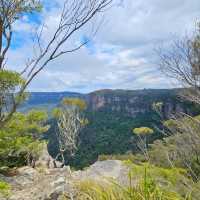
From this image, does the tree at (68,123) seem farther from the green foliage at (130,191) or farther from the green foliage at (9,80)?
the green foliage at (130,191)

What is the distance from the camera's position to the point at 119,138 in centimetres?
6562

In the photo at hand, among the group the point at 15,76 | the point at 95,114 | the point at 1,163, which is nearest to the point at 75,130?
the point at 1,163

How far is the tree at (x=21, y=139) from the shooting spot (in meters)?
13.5

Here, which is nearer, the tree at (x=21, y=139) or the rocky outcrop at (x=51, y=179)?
the rocky outcrop at (x=51, y=179)

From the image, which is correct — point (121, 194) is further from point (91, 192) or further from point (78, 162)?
point (78, 162)

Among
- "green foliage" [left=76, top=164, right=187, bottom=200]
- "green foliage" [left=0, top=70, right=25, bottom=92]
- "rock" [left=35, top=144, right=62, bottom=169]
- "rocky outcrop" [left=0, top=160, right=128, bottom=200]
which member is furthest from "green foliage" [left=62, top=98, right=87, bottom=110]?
"green foliage" [left=76, top=164, right=187, bottom=200]

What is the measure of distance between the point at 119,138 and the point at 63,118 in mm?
40417

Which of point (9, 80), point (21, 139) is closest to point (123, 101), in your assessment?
point (21, 139)

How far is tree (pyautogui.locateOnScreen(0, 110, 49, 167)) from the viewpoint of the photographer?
44.3ft

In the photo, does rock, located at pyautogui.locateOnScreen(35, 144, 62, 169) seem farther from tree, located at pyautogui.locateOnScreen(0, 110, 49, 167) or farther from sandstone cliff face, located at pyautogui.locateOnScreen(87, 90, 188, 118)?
sandstone cliff face, located at pyautogui.locateOnScreen(87, 90, 188, 118)

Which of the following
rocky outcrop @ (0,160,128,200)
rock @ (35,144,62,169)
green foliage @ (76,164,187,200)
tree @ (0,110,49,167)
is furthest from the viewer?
rock @ (35,144,62,169)

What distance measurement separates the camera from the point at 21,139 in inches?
544

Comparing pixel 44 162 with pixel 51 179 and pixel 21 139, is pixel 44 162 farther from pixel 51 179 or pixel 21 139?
pixel 51 179

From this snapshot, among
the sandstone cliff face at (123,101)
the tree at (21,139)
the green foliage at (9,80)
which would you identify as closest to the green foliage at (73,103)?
the tree at (21,139)
